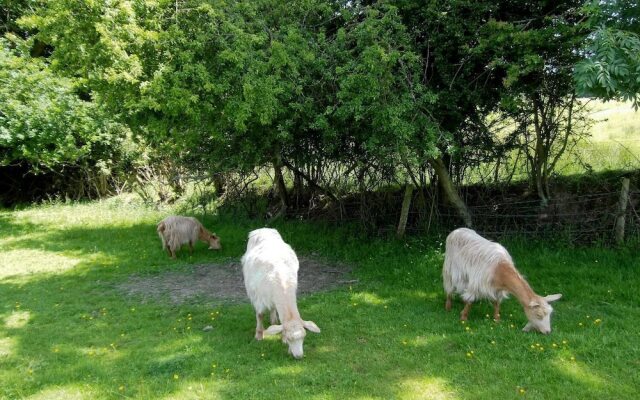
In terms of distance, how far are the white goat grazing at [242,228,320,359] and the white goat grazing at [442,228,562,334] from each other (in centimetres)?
242

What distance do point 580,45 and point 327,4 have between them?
4.74m

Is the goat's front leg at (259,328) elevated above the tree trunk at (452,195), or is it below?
below

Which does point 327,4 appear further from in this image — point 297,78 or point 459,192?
point 459,192

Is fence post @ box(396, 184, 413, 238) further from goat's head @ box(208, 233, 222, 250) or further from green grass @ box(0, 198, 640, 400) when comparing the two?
goat's head @ box(208, 233, 222, 250)

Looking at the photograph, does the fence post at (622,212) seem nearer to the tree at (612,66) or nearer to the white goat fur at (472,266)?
the tree at (612,66)

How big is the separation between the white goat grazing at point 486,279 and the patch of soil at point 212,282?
259 centimetres

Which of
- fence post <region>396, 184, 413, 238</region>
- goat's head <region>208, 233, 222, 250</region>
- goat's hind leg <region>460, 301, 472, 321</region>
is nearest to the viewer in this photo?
goat's hind leg <region>460, 301, 472, 321</region>

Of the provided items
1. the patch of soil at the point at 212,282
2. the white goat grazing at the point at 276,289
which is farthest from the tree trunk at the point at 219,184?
the white goat grazing at the point at 276,289

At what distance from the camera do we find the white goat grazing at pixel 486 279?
6.18m

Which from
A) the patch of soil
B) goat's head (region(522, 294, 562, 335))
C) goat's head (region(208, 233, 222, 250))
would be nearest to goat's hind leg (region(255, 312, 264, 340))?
the patch of soil

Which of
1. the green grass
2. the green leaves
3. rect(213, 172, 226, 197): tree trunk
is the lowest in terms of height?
the green grass

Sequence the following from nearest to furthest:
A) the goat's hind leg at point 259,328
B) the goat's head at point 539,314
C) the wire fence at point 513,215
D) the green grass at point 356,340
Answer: the green grass at point 356,340 < the goat's head at point 539,314 < the goat's hind leg at point 259,328 < the wire fence at point 513,215

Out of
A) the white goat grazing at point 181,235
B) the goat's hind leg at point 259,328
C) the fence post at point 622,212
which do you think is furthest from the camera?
the white goat grazing at point 181,235

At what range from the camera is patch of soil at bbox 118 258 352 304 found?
891 centimetres
